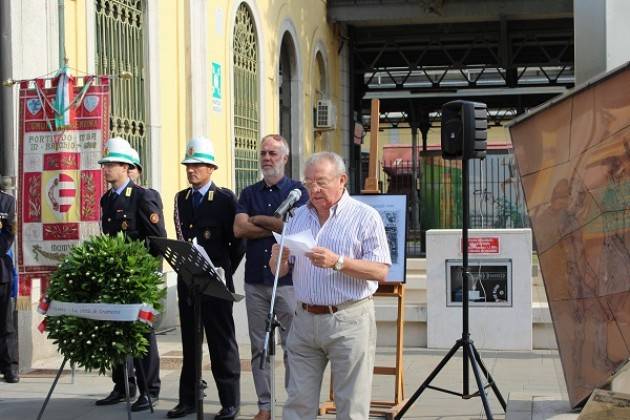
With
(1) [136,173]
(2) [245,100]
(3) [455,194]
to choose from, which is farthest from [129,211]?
(3) [455,194]

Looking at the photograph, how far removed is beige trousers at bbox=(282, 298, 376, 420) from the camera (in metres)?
5.42

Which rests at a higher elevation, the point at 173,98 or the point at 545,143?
the point at 173,98

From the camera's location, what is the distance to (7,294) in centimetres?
927

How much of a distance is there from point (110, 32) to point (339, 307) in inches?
297

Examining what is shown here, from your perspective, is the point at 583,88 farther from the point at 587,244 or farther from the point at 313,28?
the point at 313,28

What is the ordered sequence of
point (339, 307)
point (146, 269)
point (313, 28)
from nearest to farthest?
1. point (339, 307)
2. point (146, 269)
3. point (313, 28)

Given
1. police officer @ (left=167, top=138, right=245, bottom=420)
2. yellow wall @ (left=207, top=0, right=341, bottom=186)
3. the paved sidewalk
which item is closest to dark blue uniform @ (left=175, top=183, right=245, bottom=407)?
police officer @ (left=167, top=138, right=245, bottom=420)

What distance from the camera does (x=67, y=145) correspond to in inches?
360

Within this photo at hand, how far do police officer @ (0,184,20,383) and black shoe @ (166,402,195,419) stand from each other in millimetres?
2158

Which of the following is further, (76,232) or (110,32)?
(110,32)

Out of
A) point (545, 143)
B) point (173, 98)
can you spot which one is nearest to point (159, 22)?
point (173, 98)

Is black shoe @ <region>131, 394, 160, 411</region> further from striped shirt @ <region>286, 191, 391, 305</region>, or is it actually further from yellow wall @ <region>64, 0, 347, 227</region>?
yellow wall @ <region>64, 0, 347, 227</region>

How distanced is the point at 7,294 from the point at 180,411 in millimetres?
2558

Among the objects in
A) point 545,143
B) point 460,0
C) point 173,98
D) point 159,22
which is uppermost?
point 460,0
